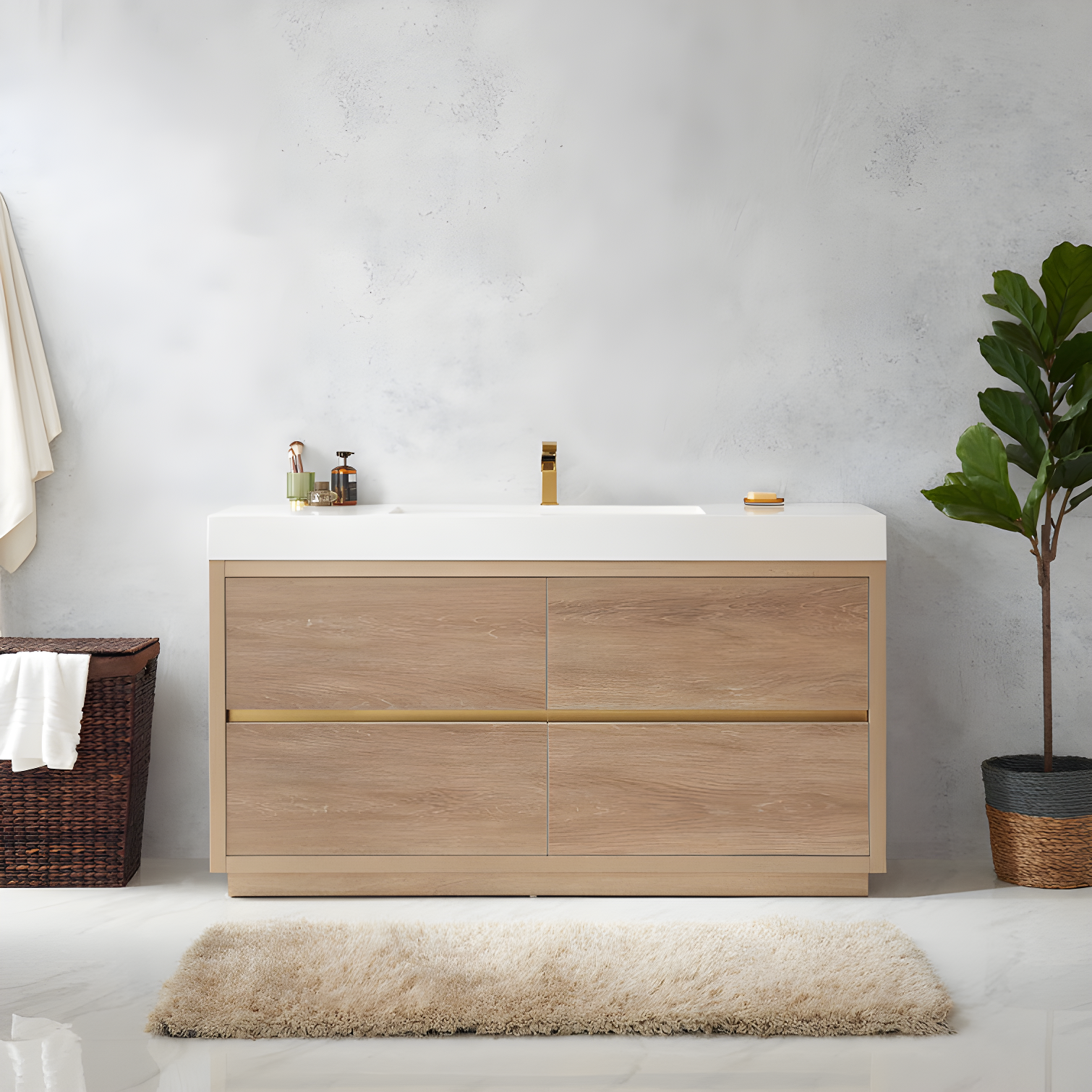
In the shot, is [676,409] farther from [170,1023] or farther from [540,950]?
[170,1023]

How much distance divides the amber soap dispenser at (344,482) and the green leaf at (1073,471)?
1781mm

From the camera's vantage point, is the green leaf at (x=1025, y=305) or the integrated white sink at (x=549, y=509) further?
the integrated white sink at (x=549, y=509)

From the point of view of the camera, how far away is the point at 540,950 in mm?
2229

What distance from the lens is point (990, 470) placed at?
263cm

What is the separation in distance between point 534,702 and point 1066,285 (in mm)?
1644

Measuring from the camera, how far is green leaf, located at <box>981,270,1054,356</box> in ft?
8.86

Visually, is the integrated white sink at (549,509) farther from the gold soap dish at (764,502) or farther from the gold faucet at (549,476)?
the gold soap dish at (764,502)

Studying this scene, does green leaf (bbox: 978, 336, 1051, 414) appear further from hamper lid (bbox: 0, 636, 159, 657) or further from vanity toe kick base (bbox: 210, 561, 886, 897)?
hamper lid (bbox: 0, 636, 159, 657)

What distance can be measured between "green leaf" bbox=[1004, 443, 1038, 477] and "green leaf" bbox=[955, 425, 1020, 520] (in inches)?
6.2

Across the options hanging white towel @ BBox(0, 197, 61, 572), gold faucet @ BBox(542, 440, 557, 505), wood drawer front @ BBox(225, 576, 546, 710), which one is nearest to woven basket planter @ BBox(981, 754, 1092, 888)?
wood drawer front @ BBox(225, 576, 546, 710)

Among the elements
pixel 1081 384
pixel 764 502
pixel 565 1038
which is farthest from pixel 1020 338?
pixel 565 1038

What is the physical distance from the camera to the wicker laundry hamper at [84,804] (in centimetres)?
270

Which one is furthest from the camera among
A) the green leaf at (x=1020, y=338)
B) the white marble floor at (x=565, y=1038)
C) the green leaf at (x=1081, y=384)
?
the green leaf at (x=1020, y=338)

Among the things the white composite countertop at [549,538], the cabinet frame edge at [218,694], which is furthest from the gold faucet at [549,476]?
the cabinet frame edge at [218,694]
